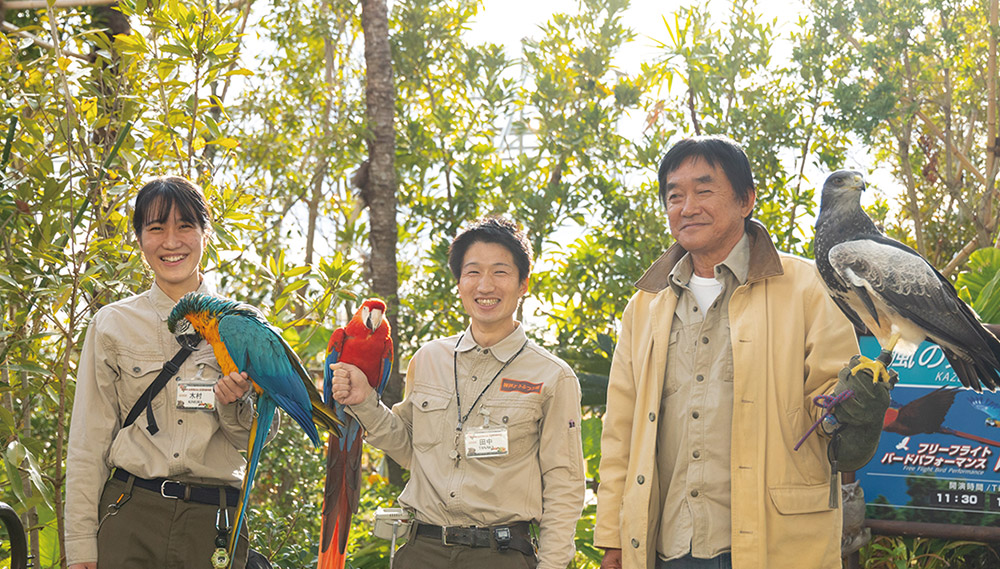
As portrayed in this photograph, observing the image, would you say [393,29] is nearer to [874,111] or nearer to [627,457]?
[874,111]

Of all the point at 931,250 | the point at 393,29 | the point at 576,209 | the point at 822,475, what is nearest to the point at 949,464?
the point at 822,475

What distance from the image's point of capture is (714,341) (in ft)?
6.04

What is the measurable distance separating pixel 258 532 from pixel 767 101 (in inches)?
142

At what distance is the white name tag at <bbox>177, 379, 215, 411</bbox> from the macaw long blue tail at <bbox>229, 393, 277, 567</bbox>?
123mm

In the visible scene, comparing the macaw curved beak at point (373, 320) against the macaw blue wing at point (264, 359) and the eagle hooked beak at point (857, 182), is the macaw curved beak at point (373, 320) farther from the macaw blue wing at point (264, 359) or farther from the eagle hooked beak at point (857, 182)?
the eagle hooked beak at point (857, 182)

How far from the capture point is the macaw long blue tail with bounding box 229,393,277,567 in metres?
1.84

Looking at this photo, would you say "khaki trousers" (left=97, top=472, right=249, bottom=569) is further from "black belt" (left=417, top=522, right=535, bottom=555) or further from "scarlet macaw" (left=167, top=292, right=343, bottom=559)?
"black belt" (left=417, top=522, right=535, bottom=555)

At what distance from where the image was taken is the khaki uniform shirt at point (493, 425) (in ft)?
6.23

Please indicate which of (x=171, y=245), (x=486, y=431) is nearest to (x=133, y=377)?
(x=171, y=245)

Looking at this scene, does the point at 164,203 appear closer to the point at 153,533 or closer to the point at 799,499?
the point at 153,533

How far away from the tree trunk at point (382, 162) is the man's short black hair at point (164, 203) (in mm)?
2661

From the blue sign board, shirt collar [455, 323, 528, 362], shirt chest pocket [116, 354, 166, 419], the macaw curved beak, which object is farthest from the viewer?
the blue sign board

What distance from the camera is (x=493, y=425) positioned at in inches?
77.8

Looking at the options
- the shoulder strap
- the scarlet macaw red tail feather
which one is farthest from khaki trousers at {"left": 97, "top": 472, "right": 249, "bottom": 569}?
the scarlet macaw red tail feather
